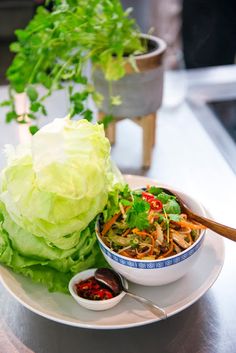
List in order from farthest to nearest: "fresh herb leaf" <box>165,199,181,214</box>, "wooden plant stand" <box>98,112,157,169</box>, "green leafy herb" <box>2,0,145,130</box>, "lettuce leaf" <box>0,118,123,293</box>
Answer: "wooden plant stand" <box>98,112,157,169</box>
"green leafy herb" <box>2,0,145,130</box>
"fresh herb leaf" <box>165,199,181,214</box>
"lettuce leaf" <box>0,118,123,293</box>

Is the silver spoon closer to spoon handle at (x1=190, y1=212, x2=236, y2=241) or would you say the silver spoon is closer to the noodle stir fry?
the noodle stir fry

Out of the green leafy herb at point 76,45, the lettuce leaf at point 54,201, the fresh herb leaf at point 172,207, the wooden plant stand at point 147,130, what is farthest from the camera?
the wooden plant stand at point 147,130

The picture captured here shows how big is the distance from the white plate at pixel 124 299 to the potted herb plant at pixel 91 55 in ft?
1.40

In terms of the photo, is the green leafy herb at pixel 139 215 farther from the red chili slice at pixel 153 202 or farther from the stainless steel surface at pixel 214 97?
the stainless steel surface at pixel 214 97

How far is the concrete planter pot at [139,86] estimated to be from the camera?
1.13 m

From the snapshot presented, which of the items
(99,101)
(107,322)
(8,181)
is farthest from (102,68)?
(107,322)

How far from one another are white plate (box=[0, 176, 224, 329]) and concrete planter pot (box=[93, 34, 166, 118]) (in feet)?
A: 1.38

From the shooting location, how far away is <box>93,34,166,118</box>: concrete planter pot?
1128mm

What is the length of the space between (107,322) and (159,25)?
8.57 ft

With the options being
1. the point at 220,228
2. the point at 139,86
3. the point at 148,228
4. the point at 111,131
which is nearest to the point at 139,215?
the point at 148,228

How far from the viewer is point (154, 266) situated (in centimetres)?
76

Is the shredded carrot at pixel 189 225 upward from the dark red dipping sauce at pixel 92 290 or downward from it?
upward

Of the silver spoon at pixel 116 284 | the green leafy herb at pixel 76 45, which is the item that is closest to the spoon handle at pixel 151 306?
the silver spoon at pixel 116 284

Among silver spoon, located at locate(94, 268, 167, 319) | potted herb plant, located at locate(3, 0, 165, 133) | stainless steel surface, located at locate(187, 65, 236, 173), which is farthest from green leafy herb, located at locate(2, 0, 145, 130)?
silver spoon, located at locate(94, 268, 167, 319)
